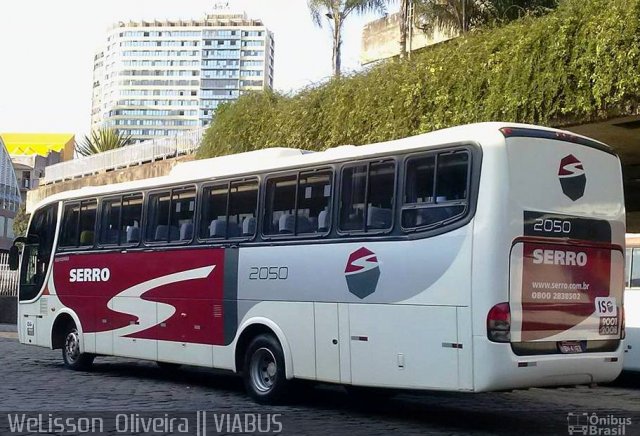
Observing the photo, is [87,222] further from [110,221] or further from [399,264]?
[399,264]

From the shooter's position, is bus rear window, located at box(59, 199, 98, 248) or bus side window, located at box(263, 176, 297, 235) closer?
bus side window, located at box(263, 176, 297, 235)

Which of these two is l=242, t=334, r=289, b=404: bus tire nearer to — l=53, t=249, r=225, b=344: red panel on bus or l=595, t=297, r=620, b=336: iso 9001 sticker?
l=53, t=249, r=225, b=344: red panel on bus

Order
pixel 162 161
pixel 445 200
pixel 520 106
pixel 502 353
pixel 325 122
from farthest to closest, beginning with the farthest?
pixel 162 161 < pixel 325 122 < pixel 520 106 < pixel 445 200 < pixel 502 353

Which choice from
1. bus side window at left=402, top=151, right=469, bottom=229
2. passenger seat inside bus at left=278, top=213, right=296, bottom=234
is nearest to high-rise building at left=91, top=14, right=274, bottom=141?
passenger seat inside bus at left=278, top=213, right=296, bottom=234

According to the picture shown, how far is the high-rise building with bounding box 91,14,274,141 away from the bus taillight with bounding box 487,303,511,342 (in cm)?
17567

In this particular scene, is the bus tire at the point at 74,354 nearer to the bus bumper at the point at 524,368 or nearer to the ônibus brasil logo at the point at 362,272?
the ônibus brasil logo at the point at 362,272

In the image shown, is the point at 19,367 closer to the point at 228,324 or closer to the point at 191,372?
the point at 191,372

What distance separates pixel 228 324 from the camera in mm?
11758

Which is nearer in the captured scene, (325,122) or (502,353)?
(502,353)

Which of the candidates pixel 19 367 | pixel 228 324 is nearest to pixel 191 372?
pixel 19 367

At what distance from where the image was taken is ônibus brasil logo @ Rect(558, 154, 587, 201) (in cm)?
927

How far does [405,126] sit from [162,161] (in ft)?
49.2

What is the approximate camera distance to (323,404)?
1134 centimetres

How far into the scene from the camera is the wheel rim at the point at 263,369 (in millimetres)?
11148
